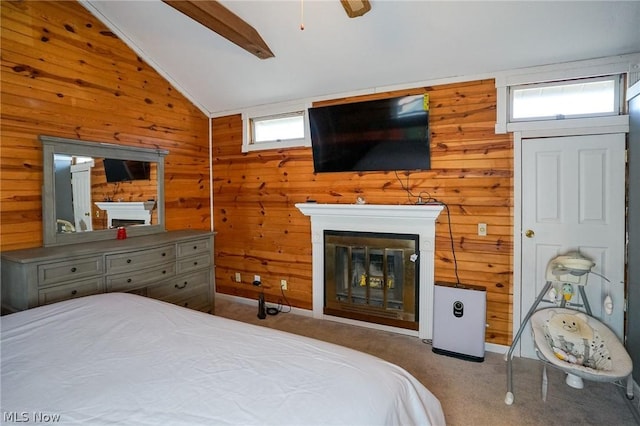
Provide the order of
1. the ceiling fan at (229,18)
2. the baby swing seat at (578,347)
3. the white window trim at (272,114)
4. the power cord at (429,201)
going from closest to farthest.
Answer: the baby swing seat at (578,347) → the ceiling fan at (229,18) → the power cord at (429,201) → the white window trim at (272,114)

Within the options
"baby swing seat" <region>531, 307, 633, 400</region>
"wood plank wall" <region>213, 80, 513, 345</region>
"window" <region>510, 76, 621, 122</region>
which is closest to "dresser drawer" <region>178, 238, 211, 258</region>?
"wood plank wall" <region>213, 80, 513, 345</region>

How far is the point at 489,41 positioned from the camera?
240 cm

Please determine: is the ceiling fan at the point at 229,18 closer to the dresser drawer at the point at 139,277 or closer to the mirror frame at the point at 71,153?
the mirror frame at the point at 71,153

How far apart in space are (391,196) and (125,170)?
267 cm

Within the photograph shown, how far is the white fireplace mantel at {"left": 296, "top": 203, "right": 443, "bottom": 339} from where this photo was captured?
2.94 meters

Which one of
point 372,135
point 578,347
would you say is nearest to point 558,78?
point 372,135

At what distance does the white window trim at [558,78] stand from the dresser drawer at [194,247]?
3.01 meters

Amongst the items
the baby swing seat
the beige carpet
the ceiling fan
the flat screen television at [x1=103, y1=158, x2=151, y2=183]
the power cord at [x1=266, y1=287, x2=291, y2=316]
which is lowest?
the beige carpet

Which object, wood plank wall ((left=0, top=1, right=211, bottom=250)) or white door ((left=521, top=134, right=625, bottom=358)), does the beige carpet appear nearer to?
white door ((left=521, top=134, right=625, bottom=358))

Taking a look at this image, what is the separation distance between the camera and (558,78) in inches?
97.5

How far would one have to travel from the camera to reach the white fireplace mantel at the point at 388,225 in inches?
116

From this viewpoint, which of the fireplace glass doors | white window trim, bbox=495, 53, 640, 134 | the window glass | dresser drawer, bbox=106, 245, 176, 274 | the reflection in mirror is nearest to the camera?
white window trim, bbox=495, 53, 640, 134

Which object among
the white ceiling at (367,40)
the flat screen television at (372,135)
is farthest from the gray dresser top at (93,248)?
the white ceiling at (367,40)

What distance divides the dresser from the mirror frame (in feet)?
0.41
